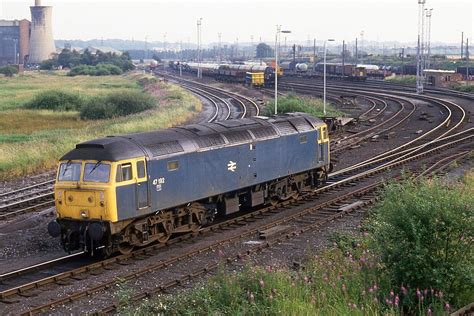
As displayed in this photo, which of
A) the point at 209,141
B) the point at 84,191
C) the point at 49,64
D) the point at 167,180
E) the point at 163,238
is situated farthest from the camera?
the point at 49,64

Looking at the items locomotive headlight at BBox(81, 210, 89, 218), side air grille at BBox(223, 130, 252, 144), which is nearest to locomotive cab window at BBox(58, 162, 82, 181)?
locomotive headlight at BBox(81, 210, 89, 218)

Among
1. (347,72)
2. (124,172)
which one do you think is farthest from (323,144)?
(347,72)

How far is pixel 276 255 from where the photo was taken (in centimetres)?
1850

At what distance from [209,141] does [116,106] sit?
4175cm

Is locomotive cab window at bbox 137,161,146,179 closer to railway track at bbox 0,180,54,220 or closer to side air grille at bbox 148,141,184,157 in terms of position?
side air grille at bbox 148,141,184,157

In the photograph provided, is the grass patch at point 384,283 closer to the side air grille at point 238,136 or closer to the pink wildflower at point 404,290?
the pink wildflower at point 404,290

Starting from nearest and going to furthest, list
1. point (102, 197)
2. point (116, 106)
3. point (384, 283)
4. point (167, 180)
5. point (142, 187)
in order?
point (384, 283) < point (102, 197) < point (142, 187) < point (167, 180) < point (116, 106)

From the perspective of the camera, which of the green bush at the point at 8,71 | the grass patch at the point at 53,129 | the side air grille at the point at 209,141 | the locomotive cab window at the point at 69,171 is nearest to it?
the locomotive cab window at the point at 69,171

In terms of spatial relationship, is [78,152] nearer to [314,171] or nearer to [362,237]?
[362,237]

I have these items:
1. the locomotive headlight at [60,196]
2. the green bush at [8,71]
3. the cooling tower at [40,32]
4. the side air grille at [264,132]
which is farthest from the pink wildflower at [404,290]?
the cooling tower at [40,32]

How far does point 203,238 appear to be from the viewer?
2055 cm

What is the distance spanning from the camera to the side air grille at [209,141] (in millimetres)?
20875

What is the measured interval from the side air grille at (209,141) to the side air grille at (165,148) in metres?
0.96

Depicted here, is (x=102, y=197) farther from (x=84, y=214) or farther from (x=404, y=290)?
(x=404, y=290)
